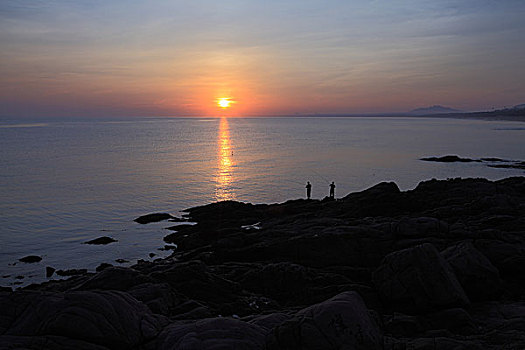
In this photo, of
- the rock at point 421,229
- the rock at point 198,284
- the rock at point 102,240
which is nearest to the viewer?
the rock at point 198,284

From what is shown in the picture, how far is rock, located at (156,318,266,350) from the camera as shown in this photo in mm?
7814

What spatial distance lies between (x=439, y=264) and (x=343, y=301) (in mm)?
6145

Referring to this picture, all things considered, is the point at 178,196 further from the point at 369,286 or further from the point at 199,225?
the point at 369,286

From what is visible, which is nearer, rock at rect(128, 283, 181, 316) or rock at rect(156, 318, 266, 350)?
rock at rect(156, 318, 266, 350)

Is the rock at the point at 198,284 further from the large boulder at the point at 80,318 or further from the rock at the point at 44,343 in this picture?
the rock at the point at 44,343

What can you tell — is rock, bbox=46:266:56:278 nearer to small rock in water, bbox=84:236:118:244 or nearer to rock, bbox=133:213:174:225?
small rock in water, bbox=84:236:118:244

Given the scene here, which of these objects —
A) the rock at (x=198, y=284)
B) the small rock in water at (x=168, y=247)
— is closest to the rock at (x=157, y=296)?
the rock at (x=198, y=284)

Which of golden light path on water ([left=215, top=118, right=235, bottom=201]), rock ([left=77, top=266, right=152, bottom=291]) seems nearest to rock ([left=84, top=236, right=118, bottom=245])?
golden light path on water ([left=215, top=118, right=235, bottom=201])

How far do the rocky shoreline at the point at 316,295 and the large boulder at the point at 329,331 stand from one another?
0.02m

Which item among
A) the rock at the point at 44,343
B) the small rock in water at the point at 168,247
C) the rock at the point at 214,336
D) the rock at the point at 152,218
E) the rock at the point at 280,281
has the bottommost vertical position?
the small rock in water at the point at 168,247

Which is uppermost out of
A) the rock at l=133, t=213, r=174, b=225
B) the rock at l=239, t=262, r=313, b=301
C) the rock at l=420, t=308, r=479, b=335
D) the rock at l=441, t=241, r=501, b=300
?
the rock at l=441, t=241, r=501, b=300

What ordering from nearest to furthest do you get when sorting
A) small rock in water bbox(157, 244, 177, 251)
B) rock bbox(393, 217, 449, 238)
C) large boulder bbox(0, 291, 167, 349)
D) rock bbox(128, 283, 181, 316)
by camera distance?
large boulder bbox(0, 291, 167, 349) → rock bbox(128, 283, 181, 316) → rock bbox(393, 217, 449, 238) → small rock in water bbox(157, 244, 177, 251)

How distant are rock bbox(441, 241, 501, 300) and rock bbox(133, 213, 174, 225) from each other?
32406mm

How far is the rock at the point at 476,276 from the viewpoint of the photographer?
14.4 metres
